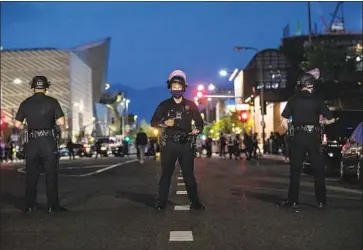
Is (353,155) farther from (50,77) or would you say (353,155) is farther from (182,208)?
(50,77)

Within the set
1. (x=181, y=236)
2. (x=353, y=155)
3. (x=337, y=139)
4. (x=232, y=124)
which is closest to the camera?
(x=181, y=236)

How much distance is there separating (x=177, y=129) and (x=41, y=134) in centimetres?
195

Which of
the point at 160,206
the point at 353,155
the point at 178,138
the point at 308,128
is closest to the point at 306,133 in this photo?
the point at 308,128

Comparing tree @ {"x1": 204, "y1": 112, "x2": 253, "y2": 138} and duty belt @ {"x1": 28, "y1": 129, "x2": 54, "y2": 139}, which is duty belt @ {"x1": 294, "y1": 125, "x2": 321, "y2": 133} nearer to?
duty belt @ {"x1": 28, "y1": 129, "x2": 54, "y2": 139}

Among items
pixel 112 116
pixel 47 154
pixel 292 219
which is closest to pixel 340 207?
pixel 292 219

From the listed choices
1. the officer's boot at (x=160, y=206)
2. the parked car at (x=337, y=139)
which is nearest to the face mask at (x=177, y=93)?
the officer's boot at (x=160, y=206)

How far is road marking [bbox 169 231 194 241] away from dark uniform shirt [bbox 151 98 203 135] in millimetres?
2031

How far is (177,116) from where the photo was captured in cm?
862

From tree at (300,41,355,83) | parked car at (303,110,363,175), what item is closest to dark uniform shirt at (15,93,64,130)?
parked car at (303,110,363,175)

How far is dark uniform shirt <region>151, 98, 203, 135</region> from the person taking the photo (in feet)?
28.3

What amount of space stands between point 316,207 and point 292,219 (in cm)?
123

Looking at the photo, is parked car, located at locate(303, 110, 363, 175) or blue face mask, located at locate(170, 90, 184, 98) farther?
parked car, located at locate(303, 110, 363, 175)

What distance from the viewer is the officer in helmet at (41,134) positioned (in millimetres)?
8625

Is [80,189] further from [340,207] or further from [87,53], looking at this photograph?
[87,53]
